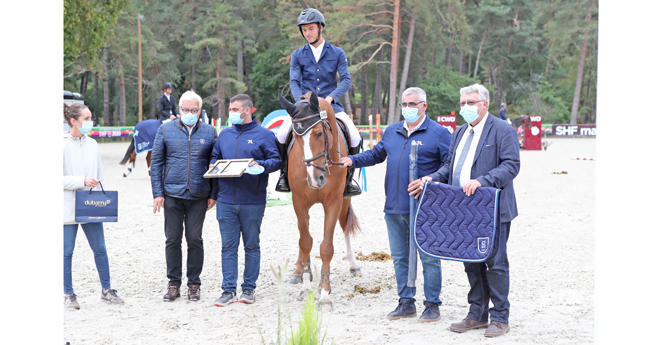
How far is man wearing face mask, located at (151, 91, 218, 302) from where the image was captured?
16.6 feet

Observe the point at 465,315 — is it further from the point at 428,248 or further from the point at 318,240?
the point at 318,240

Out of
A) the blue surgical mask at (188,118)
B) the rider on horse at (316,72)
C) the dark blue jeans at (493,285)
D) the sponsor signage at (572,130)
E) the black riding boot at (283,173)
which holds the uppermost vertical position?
the sponsor signage at (572,130)

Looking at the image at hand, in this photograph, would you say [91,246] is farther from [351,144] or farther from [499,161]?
[499,161]

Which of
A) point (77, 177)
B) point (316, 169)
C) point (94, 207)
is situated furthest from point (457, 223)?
point (77, 177)

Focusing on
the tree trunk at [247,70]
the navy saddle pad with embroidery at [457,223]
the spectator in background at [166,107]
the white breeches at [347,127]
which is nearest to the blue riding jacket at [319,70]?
the white breeches at [347,127]

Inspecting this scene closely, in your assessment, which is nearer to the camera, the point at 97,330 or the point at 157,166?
the point at 97,330

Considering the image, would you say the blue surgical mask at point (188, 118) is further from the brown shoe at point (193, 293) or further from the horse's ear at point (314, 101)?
the brown shoe at point (193, 293)

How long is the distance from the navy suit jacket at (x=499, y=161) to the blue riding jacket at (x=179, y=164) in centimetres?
245

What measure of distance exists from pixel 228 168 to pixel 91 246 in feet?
4.78

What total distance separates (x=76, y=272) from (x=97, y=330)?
6.80 ft

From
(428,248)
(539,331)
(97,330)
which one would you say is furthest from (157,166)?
(539,331)

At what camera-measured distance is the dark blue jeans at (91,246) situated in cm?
478

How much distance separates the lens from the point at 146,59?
3850 centimetres

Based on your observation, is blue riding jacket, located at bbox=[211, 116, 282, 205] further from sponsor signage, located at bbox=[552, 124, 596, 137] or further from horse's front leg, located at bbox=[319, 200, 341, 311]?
sponsor signage, located at bbox=[552, 124, 596, 137]
